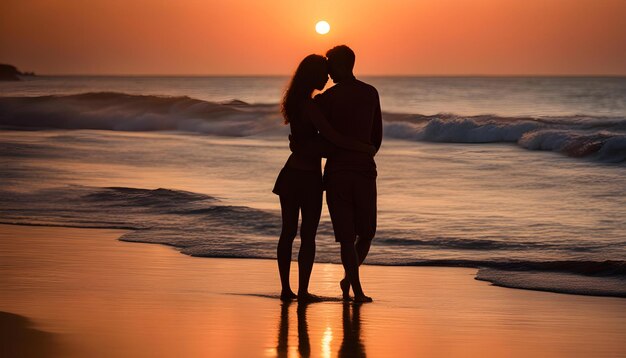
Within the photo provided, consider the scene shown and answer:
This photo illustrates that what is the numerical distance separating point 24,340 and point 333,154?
2403mm

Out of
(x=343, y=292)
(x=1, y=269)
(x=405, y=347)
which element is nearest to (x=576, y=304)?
(x=343, y=292)

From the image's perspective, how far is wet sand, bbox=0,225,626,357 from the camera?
17.8 feet

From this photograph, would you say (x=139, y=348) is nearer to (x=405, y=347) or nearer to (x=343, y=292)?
(x=405, y=347)

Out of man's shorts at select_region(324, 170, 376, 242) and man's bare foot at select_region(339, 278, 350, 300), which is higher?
man's shorts at select_region(324, 170, 376, 242)

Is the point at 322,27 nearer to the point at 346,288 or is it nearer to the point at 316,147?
the point at 346,288

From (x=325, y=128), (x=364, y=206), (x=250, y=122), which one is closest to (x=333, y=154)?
(x=325, y=128)

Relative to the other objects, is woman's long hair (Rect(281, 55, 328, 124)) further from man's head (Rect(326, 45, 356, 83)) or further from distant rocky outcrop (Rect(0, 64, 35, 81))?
distant rocky outcrop (Rect(0, 64, 35, 81))

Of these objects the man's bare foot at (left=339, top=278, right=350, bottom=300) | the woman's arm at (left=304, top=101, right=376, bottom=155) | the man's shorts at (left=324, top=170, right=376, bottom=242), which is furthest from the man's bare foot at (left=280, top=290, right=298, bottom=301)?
the woman's arm at (left=304, top=101, right=376, bottom=155)

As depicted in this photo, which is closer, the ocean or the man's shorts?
the man's shorts

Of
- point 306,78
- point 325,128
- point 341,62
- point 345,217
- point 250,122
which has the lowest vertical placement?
point 345,217

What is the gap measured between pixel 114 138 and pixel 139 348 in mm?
24562

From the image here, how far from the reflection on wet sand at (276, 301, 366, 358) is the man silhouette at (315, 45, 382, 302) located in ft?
1.57

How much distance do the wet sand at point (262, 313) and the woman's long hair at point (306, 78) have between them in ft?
4.32

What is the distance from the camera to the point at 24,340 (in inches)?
213
